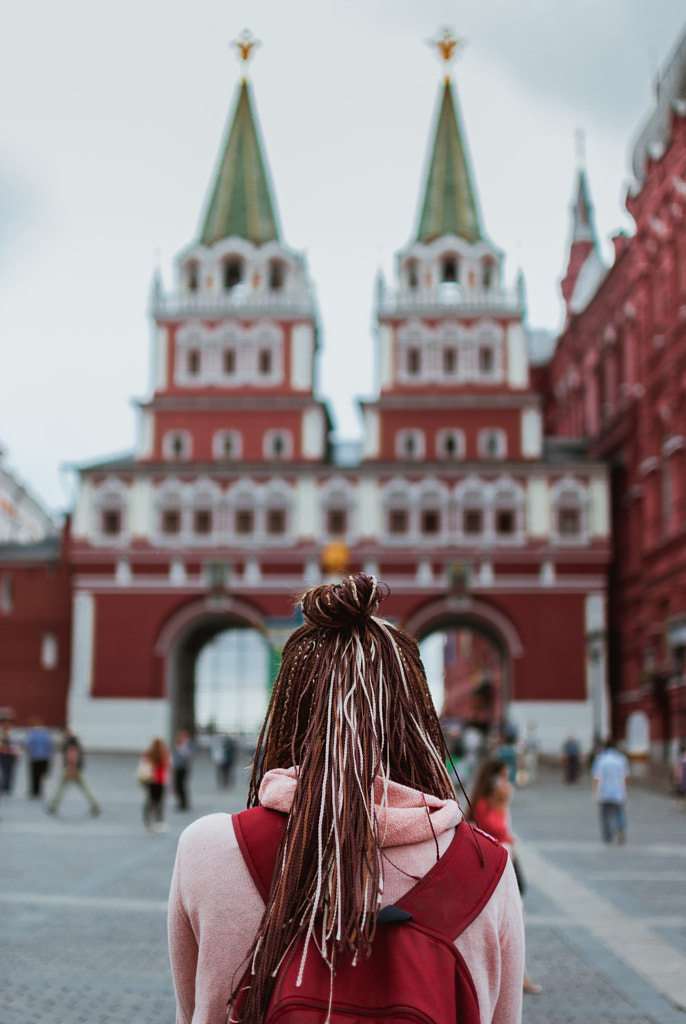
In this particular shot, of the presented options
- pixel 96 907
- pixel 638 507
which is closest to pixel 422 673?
pixel 96 907

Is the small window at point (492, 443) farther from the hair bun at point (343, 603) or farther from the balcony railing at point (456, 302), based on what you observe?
the hair bun at point (343, 603)

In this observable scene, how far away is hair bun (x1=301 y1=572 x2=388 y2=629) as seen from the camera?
91.5 inches

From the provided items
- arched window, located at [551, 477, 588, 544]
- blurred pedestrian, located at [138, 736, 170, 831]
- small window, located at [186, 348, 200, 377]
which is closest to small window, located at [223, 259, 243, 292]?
small window, located at [186, 348, 200, 377]

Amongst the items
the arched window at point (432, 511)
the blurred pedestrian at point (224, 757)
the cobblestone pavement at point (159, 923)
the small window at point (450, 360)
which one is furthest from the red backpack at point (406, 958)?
the small window at point (450, 360)

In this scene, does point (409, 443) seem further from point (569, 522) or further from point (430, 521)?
point (569, 522)

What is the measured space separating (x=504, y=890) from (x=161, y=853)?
497 inches

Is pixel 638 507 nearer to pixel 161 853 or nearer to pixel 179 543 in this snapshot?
pixel 179 543

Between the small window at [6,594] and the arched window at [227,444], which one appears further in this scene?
the small window at [6,594]

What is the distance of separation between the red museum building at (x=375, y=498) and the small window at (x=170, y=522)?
0.05 meters

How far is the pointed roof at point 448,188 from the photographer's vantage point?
45.4 metres

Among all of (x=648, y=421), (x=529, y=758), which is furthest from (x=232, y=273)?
(x=529, y=758)

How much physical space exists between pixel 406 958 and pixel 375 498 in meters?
40.1

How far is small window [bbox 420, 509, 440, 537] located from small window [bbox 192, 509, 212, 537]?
7263mm

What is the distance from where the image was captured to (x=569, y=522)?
41906 millimetres
